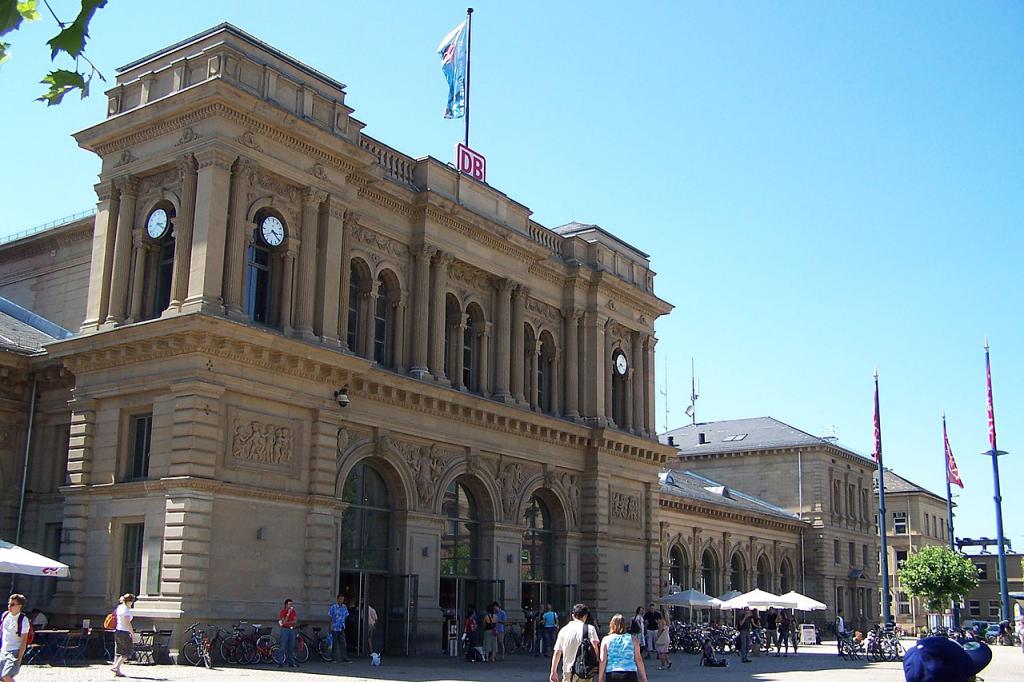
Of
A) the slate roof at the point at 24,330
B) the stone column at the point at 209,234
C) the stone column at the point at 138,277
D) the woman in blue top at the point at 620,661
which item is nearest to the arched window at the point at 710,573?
the slate roof at the point at 24,330

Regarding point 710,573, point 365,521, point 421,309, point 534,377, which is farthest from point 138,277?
point 710,573

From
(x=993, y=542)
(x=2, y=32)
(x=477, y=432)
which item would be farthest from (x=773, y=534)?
(x=2, y=32)

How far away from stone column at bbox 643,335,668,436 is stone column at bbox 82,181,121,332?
2468 centimetres

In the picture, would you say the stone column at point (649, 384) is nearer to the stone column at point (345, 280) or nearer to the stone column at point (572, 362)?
the stone column at point (572, 362)

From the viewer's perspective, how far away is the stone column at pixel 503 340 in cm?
4084

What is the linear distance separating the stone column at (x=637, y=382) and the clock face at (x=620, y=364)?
559mm

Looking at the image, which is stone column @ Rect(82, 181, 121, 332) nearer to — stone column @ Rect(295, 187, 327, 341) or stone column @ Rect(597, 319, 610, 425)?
stone column @ Rect(295, 187, 327, 341)

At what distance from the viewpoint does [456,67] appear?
42625 millimetres

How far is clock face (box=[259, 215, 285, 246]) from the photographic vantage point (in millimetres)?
31562

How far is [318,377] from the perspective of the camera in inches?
1249

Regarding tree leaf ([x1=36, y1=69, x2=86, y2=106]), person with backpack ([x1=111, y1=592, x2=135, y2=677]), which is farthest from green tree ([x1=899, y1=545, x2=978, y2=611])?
tree leaf ([x1=36, y1=69, x2=86, y2=106])

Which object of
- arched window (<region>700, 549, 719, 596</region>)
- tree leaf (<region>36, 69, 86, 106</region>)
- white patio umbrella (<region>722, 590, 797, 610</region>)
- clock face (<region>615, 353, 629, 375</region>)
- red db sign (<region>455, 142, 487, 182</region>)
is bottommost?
white patio umbrella (<region>722, 590, 797, 610</region>)

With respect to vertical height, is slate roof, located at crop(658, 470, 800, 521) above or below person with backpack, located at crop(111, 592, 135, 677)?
above

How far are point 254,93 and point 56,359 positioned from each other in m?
9.37
